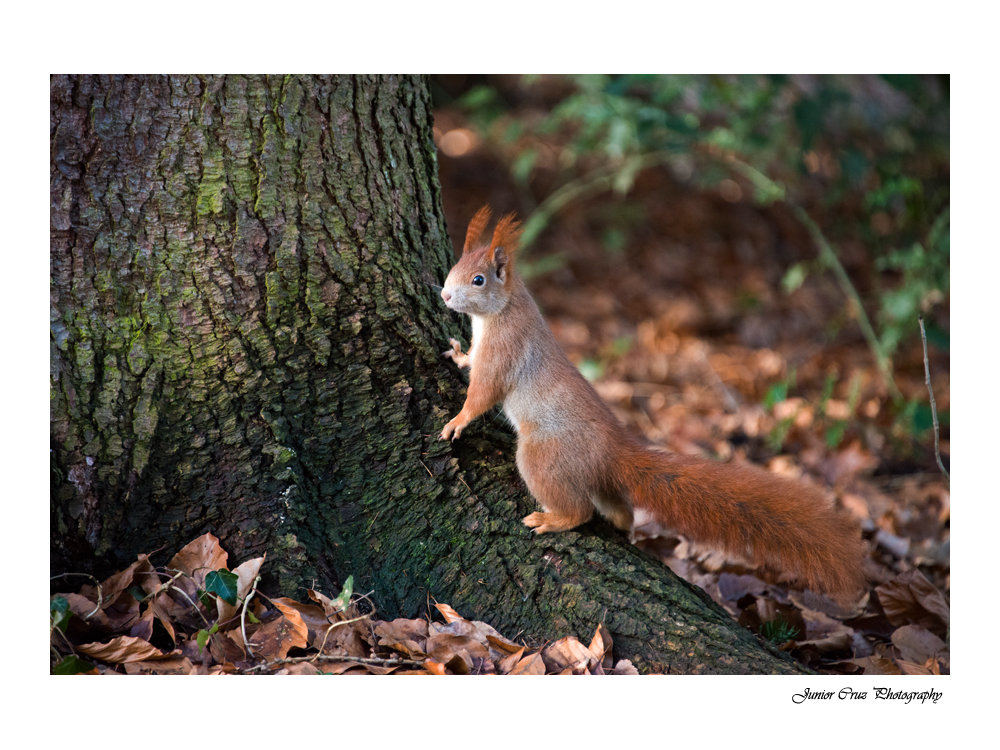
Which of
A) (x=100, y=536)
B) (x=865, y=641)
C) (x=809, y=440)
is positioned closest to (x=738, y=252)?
(x=809, y=440)

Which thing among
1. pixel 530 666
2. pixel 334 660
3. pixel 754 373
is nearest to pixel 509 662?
pixel 530 666

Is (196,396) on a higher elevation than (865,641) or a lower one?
higher

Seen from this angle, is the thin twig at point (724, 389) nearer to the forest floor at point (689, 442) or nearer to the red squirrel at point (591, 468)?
the forest floor at point (689, 442)

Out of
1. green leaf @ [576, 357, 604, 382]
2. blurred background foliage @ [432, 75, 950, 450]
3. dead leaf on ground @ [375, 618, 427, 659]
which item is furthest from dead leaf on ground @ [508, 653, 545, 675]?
green leaf @ [576, 357, 604, 382]

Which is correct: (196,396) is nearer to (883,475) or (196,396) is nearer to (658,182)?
(883,475)

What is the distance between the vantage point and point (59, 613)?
2051mm

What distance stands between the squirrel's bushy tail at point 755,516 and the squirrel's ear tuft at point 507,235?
0.78 meters

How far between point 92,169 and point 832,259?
12.5 feet

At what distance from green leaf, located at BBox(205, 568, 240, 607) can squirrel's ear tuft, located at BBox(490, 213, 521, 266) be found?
1203 mm

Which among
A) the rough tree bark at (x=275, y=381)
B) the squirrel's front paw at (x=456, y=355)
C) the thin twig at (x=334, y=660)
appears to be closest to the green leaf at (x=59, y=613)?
the rough tree bark at (x=275, y=381)

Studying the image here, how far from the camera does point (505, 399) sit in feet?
8.31

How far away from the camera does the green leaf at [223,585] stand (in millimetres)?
2096

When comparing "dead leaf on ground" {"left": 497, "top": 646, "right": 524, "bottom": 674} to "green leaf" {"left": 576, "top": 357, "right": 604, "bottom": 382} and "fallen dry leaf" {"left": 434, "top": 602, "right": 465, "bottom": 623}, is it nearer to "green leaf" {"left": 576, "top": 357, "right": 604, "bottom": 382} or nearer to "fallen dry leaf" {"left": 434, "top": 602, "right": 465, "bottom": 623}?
"fallen dry leaf" {"left": 434, "top": 602, "right": 465, "bottom": 623}

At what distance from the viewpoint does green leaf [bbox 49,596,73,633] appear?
80.1 inches
